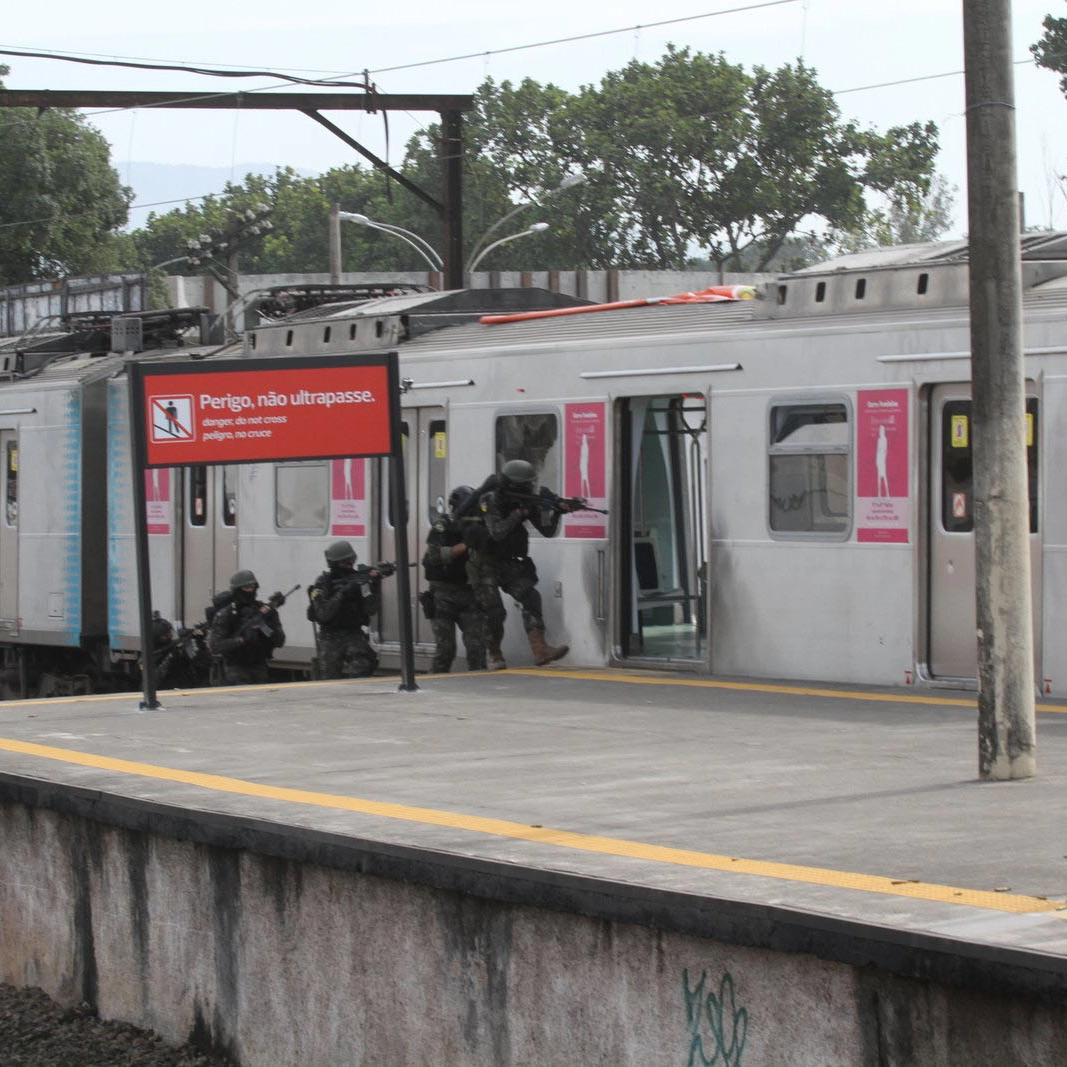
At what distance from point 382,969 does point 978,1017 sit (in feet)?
8.47

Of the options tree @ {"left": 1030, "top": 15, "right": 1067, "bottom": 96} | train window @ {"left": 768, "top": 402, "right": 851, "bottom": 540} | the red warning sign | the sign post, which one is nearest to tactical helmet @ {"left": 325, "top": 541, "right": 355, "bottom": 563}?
the sign post

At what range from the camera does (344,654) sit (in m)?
15.0

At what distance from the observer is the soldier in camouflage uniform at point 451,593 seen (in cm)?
1465

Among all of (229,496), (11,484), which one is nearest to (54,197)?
(11,484)

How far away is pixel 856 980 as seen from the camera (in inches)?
220

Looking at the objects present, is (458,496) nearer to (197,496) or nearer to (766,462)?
(766,462)

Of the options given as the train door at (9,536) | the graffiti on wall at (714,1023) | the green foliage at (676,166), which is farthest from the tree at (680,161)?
the graffiti on wall at (714,1023)

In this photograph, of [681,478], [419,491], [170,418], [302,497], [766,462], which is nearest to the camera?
[170,418]

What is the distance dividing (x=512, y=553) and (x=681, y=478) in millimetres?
1735

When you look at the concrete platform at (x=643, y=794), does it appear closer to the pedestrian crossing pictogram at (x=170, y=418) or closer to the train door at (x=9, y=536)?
the pedestrian crossing pictogram at (x=170, y=418)

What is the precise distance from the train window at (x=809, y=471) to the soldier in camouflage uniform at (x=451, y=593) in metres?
2.60

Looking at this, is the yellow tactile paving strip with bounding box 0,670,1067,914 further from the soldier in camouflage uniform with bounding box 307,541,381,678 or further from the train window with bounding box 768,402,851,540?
the soldier in camouflage uniform with bounding box 307,541,381,678

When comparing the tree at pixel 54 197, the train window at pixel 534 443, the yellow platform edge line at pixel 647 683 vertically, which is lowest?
the yellow platform edge line at pixel 647 683

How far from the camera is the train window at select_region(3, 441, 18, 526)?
2041 centimetres
